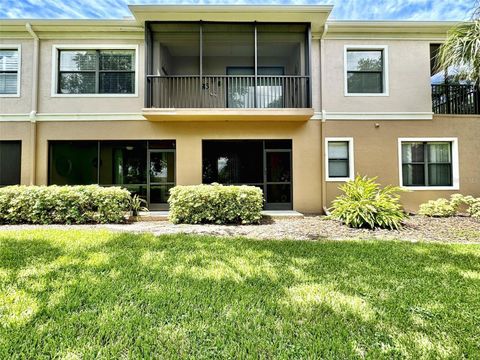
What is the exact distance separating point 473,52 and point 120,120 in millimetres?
11439

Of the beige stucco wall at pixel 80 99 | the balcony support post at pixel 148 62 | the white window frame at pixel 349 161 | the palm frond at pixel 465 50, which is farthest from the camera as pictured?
the white window frame at pixel 349 161

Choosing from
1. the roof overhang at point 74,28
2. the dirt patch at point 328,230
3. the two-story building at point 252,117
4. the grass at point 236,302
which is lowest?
the grass at point 236,302

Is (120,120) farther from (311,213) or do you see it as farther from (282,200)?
(311,213)

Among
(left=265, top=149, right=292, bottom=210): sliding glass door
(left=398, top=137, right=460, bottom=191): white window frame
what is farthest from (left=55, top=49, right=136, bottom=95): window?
(left=398, top=137, right=460, bottom=191): white window frame

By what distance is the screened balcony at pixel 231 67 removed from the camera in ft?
30.3

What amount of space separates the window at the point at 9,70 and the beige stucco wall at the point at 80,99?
0.92 m

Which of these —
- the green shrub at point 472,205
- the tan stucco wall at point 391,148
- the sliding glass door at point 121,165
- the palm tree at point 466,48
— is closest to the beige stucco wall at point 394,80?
the tan stucco wall at point 391,148

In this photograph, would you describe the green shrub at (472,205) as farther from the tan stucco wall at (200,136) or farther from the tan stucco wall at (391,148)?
the tan stucco wall at (200,136)

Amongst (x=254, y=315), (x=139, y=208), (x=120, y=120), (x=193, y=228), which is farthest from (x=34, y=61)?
(x=254, y=315)

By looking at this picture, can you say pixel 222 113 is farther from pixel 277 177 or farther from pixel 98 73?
pixel 98 73

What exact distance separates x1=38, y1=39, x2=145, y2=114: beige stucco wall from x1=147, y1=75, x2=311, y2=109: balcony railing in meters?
0.85

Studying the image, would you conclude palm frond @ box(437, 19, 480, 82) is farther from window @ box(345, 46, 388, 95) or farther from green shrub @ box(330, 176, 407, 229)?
green shrub @ box(330, 176, 407, 229)

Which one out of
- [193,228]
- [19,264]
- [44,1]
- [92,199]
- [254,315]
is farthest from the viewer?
[44,1]

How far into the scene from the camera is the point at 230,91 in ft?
33.3
